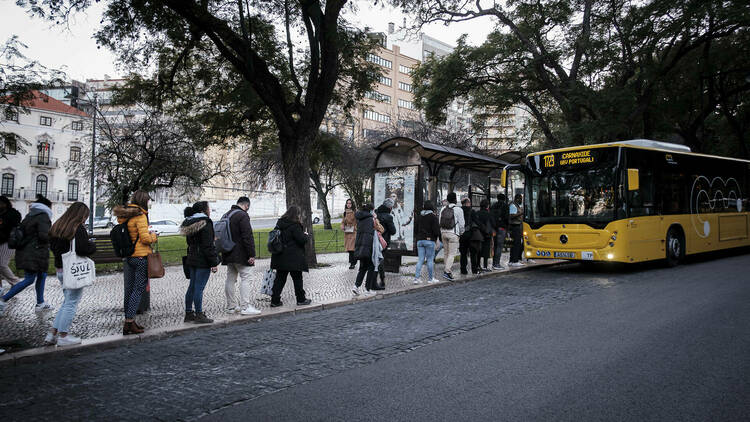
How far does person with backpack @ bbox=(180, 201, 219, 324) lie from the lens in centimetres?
704

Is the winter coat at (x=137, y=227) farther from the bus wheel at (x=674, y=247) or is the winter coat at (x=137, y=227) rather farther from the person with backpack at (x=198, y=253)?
the bus wheel at (x=674, y=247)

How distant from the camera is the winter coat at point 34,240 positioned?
7664 millimetres

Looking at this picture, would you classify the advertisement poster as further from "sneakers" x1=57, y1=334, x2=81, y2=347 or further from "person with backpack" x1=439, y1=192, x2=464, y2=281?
"sneakers" x1=57, y1=334, x2=81, y2=347

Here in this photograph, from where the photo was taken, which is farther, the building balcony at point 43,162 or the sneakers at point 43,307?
the building balcony at point 43,162

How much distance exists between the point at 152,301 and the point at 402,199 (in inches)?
264

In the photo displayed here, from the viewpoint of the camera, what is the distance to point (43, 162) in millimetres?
57062

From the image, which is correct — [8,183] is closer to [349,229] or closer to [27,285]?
[349,229]

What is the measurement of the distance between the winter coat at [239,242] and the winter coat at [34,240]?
2.76 metres

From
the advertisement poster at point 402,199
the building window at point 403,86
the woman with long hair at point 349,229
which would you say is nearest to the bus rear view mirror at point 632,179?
the advertisement poster at point 402,199

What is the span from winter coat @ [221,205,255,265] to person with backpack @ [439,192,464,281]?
4895 mm

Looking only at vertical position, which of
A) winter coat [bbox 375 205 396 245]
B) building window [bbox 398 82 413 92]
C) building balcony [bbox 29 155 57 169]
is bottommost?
winter coat [bbox 375 205 396 245]

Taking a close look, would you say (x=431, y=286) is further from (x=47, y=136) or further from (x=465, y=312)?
(x=47, y=136)

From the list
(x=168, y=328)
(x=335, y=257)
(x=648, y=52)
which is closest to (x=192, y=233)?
(x=168, y=328)

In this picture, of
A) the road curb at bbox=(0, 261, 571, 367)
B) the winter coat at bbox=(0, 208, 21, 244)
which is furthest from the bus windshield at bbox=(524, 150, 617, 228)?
the winter coat at bbox=(0, 208, 21, 244)
